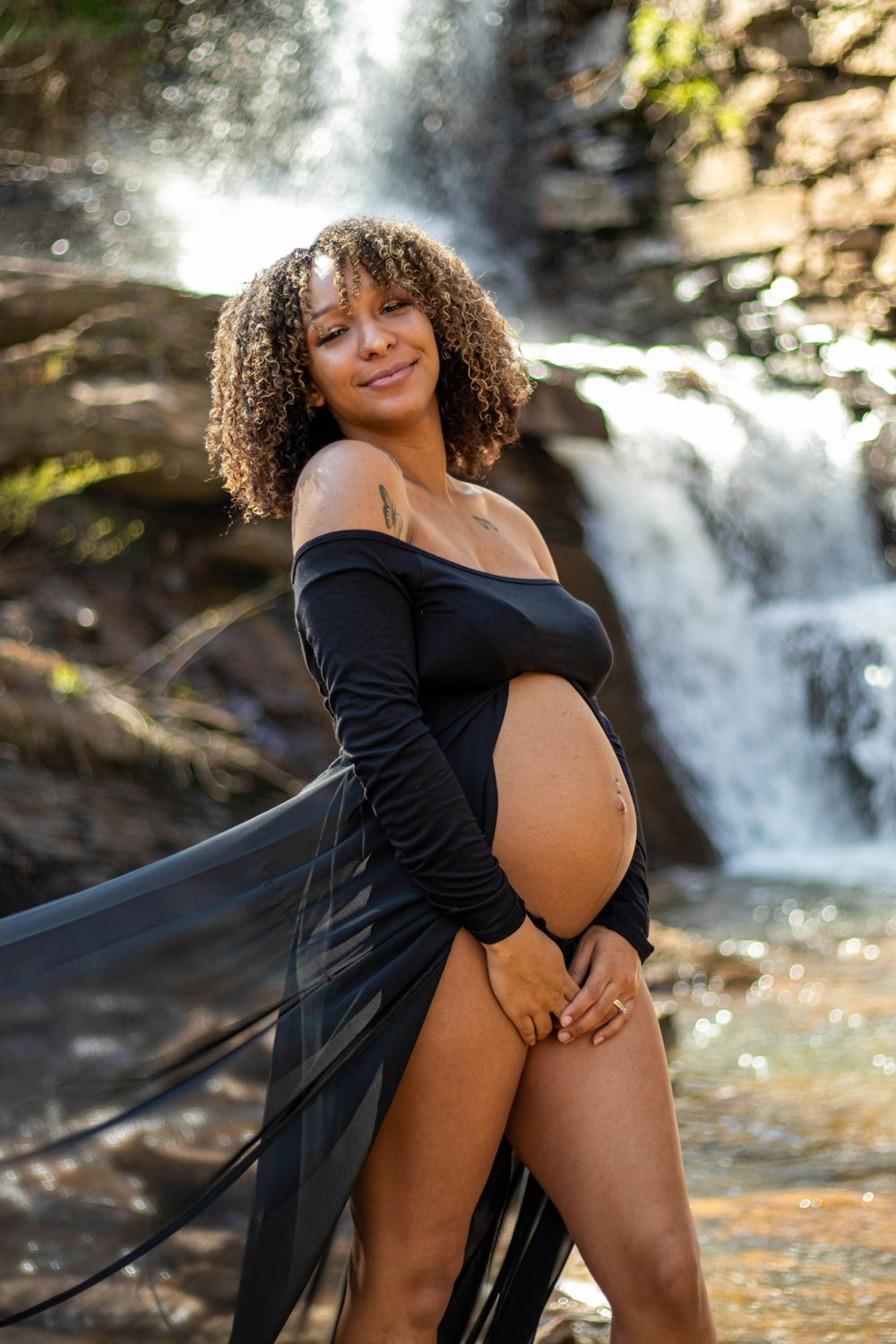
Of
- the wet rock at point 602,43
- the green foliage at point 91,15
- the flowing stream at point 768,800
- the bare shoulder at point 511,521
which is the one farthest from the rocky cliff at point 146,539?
the wet rock at point 602,43

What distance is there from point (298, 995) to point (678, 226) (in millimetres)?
12823

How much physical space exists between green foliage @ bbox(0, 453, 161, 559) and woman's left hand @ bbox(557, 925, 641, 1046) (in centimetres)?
437

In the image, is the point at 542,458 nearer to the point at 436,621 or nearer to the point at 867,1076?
the point at 867,1076

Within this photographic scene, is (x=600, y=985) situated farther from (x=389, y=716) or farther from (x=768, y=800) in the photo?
(x=768, y=800)

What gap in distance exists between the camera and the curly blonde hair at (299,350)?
6.29 ft

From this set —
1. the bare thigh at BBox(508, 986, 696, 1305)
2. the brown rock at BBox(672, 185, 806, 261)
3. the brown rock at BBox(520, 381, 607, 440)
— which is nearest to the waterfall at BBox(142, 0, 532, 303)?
the brown rock at BBox(672, 185, 806, 261)

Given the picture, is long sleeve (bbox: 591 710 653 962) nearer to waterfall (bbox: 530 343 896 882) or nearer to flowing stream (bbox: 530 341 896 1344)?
flowing stream (bbox: 530 341 896 1344)

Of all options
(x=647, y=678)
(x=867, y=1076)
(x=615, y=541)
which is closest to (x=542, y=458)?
(x=615, y=541)

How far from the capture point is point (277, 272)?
76.3 inches

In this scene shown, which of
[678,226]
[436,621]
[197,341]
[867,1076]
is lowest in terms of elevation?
[867,1076]

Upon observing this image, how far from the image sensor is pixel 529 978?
1659 mm

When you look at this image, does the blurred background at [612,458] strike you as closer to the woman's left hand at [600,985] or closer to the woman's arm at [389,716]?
the woman's left hand at [600,985]

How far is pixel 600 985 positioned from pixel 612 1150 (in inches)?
8.0

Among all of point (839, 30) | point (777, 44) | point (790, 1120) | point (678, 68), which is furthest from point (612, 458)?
point (678, 68)
